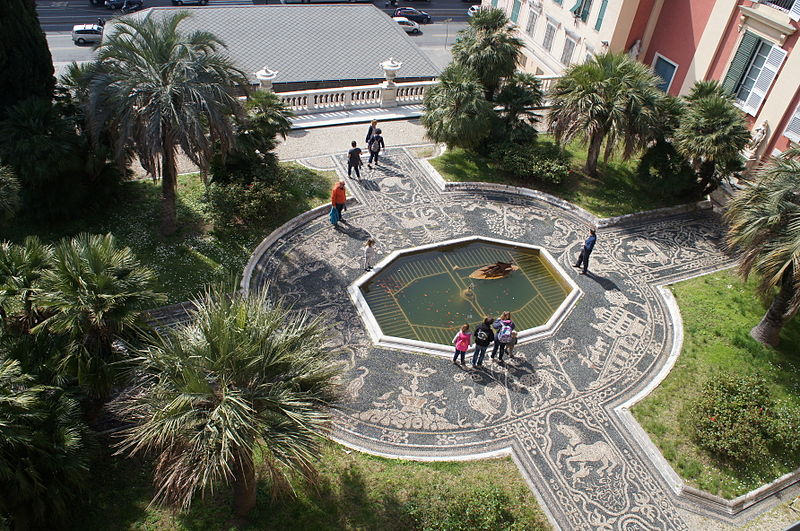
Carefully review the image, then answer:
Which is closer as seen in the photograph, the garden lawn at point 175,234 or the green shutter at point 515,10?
the garden lawn at point 175,234

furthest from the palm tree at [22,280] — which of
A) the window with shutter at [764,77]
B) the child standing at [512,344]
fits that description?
the window with shutter at [764,77]

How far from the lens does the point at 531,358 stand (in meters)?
16.5

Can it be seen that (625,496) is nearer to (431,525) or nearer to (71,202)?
(431,525)

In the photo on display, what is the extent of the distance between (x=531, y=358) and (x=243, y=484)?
8.48 m

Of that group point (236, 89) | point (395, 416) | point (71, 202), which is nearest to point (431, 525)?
point (395, 416)

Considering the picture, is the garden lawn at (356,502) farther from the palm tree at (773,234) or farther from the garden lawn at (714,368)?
the palm tree at (773,234)

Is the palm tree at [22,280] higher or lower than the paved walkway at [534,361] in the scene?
higher

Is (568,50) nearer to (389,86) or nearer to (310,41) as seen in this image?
(389,86)

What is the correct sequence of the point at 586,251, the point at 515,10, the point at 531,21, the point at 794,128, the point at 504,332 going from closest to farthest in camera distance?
the point at 504,332 < the point at 586,251 < the point at 794,128 < the point at 531,21 < the point at 515,10

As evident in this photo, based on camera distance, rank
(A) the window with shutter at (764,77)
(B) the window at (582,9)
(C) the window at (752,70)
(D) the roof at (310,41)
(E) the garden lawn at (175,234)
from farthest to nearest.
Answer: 1. (B) the window at (582,9)
2. (D) the roof at (310,41)
3. (C) the window at (752,70)
4. (A) the window with shutter at (764,77)
5. (E) the garden lawn at (175,234)

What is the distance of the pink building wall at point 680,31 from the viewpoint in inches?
1075

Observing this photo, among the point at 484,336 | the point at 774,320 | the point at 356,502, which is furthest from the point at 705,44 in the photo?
the point at 356,502

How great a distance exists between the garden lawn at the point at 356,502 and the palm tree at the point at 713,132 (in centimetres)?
1402

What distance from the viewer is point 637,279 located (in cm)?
1961
